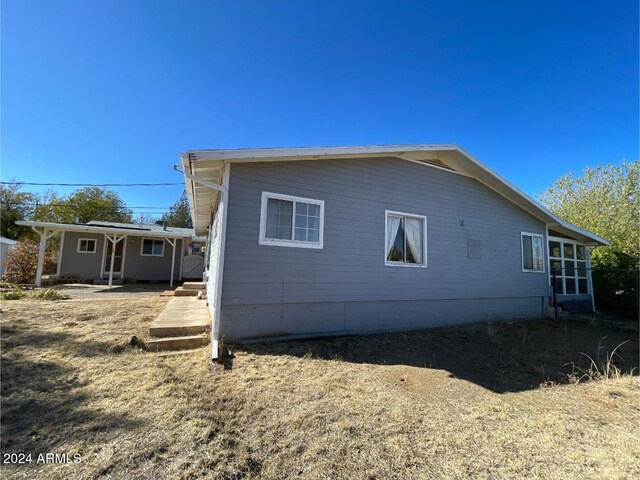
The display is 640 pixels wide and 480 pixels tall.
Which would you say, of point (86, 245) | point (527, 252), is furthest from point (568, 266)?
point (86, 245)

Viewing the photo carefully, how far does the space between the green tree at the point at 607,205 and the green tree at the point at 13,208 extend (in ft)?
144

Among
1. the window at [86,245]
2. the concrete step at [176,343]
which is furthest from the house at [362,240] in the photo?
the window at [86,245]

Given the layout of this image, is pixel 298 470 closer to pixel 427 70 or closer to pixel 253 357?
pixel 253 357

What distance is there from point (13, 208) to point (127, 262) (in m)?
22.1

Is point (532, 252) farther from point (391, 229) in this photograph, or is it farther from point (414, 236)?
point (391, 229)

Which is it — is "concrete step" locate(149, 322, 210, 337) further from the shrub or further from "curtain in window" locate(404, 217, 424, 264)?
the shrub

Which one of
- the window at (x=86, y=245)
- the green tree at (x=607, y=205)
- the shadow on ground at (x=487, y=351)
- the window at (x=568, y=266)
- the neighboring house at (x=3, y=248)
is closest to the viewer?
the shadow on ground at (x=487, y=351)

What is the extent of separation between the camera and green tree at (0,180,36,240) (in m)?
26.6

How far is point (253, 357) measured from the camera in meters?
4.77

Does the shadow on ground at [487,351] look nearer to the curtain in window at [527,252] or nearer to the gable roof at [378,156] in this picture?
the curtain in window at [527,252]

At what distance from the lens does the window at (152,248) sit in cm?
1659

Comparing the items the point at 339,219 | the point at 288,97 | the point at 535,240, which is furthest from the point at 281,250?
the point at 535,240

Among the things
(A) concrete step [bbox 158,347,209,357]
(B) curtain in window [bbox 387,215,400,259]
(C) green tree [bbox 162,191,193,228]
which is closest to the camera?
(A) concrete step [bbox 158,347,209,357]

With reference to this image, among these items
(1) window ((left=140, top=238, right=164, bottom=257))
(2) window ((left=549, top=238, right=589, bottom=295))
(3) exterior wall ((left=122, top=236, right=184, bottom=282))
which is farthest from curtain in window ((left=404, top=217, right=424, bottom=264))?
(1) window ((left=140, top=238, right=164, bottom=257))
